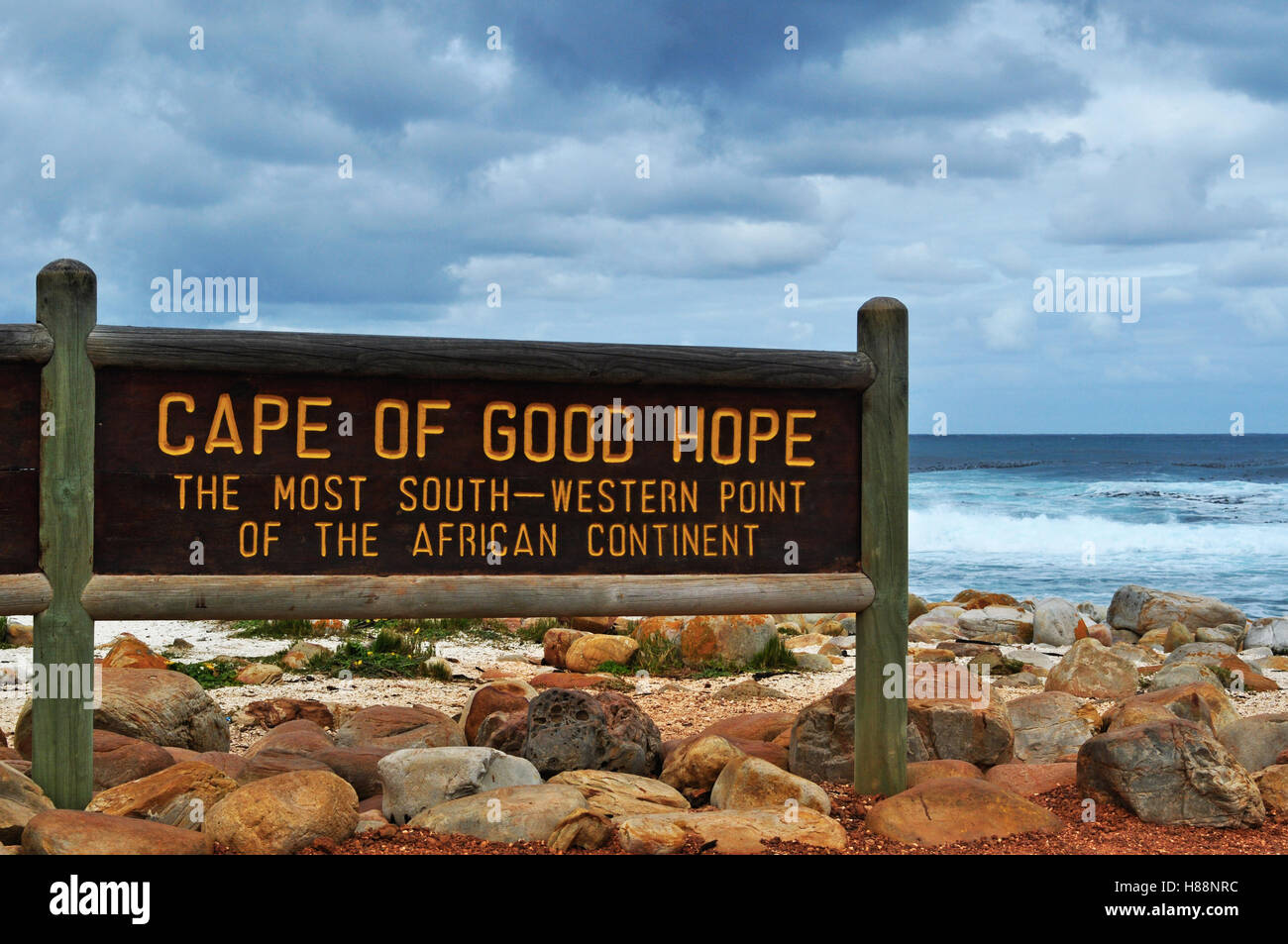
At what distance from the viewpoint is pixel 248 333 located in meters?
5.63

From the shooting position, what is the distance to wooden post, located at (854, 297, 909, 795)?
6039mm

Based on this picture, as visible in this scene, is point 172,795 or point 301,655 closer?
point 172,795

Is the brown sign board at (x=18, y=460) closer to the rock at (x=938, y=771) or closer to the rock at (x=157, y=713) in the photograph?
the rock at (x=157, y=713)

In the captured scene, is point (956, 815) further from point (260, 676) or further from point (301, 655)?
point (301, 655)

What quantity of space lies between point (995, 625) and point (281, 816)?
14.7 m

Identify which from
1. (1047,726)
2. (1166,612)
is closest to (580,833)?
(1047,726)

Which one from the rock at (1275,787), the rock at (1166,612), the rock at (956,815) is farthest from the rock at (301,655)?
the rock at (1166,612)

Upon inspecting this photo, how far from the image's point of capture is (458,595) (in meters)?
5.66

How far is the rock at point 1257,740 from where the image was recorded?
709 cm

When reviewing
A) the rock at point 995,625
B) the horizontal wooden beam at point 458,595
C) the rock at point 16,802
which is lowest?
the rock at point 995,625

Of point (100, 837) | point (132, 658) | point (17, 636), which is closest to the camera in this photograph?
point (100, 837)

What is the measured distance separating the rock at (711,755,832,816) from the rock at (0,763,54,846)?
→ 10.7 ft

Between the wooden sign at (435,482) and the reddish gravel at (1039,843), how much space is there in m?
0.88

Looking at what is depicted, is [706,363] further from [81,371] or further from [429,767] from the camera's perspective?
[81,371]
